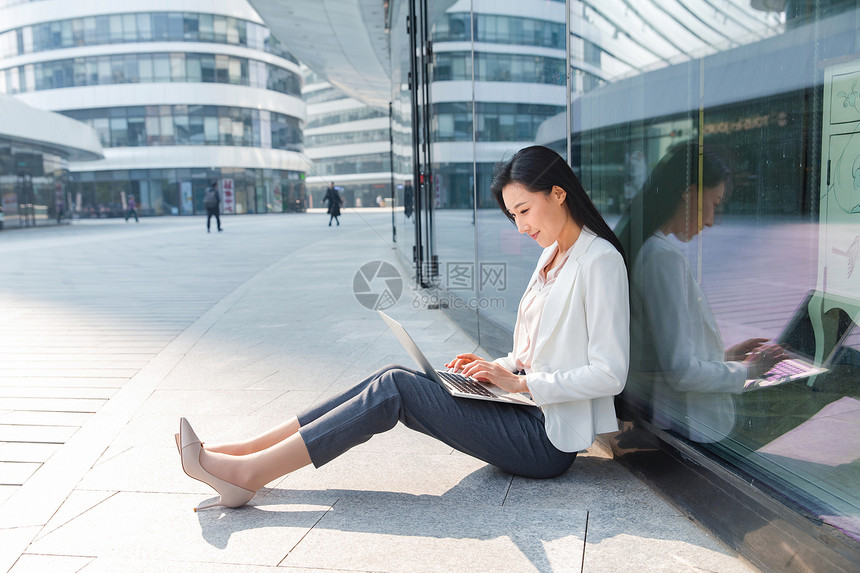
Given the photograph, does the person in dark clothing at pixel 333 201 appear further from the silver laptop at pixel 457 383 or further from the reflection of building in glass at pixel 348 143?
the silver laptop at pixel 457 383

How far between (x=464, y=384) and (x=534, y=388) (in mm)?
354

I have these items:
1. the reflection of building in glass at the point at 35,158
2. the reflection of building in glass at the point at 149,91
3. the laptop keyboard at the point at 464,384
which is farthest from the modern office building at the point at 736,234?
the reflection of building in glass at the point at 149,91

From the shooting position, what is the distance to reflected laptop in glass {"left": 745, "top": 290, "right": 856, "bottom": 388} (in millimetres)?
2037

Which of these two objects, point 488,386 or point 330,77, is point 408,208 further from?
point 330,77

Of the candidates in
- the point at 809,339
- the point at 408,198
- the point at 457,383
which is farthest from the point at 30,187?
the point at 809,339

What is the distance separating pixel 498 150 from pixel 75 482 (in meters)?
3.73

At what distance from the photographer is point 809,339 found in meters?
2.16

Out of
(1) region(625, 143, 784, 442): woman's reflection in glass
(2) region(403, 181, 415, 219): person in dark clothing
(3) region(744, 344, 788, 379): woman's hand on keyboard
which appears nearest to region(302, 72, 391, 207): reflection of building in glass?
(2) region(403, 181, 415, 219): person in dark clothing

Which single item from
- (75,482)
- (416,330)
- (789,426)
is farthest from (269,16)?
(789,426)

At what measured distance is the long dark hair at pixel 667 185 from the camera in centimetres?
250

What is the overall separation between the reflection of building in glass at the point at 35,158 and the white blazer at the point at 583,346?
28.0 meters

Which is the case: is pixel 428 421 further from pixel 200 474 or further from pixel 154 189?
pixel 154 189

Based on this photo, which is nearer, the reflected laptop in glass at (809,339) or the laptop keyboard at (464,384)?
the reflected laptop in glass at (809,339)

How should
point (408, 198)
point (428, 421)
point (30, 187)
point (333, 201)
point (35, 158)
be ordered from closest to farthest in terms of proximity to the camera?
point (428, 421) < point (408, 198) < point (333, 201) < point (30, 187) < point (35, 158)
